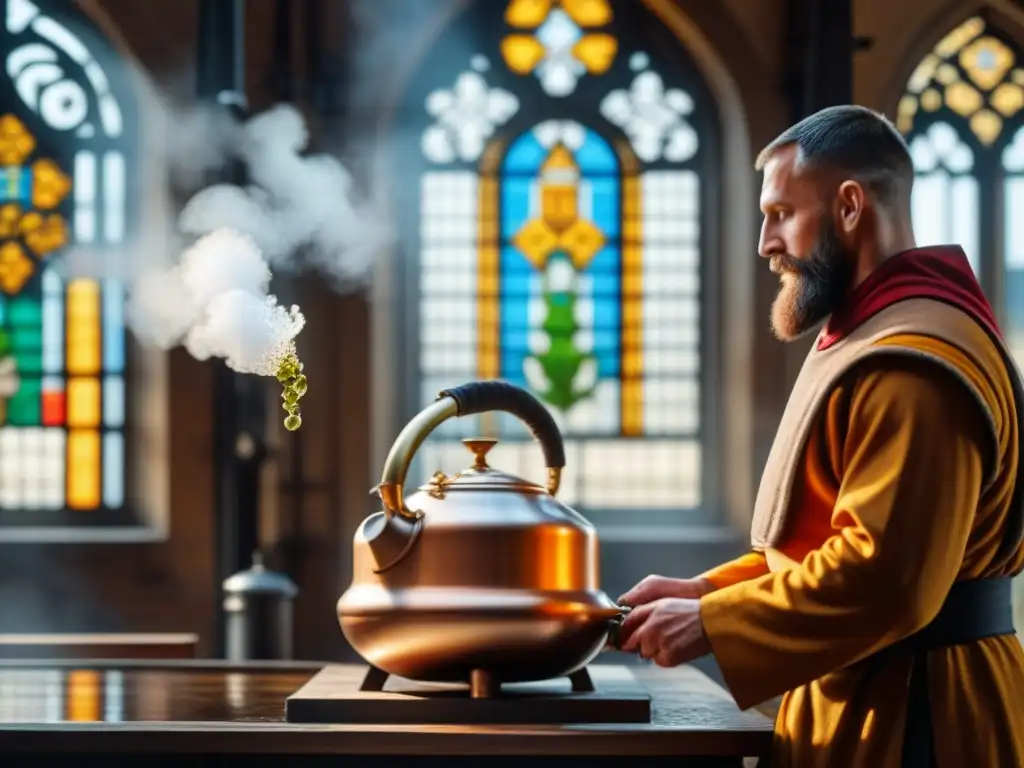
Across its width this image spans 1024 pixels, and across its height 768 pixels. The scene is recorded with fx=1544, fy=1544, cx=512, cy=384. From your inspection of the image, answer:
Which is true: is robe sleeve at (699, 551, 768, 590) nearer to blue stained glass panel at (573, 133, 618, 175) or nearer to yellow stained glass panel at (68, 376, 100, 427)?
blue stained glass panel at (573, 133, 618, 175)

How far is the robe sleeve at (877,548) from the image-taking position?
1.80 metres

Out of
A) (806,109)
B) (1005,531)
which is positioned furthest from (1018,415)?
(806,109)

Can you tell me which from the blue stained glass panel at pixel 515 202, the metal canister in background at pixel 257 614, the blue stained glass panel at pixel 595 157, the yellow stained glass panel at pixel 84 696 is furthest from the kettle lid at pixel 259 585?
the yellow stained glass panel at pixel 84 696

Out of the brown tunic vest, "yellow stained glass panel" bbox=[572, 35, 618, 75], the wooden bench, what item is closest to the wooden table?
the brown tunic vest

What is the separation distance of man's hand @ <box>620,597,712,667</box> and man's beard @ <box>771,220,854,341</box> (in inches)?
16.2

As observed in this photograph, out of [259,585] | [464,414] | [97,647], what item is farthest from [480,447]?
[97,647]

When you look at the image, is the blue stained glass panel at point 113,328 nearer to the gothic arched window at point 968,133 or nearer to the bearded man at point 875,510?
the gothic arched window at point 968,133

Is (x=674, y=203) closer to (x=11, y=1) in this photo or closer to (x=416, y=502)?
(x=11, y=1)

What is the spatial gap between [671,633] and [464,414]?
43 cm

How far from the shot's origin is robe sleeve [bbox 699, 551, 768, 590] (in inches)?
86.4

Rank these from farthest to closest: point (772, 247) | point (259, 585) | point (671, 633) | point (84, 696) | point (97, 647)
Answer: point (97, 647)
point (259, 585)
point (84, 696)
point (772, 247)
point (671, 633)

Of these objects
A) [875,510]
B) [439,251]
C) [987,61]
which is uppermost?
[987,61]

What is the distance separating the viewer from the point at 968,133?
27.4ft

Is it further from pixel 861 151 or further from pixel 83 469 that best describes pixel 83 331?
pixel 861 151
